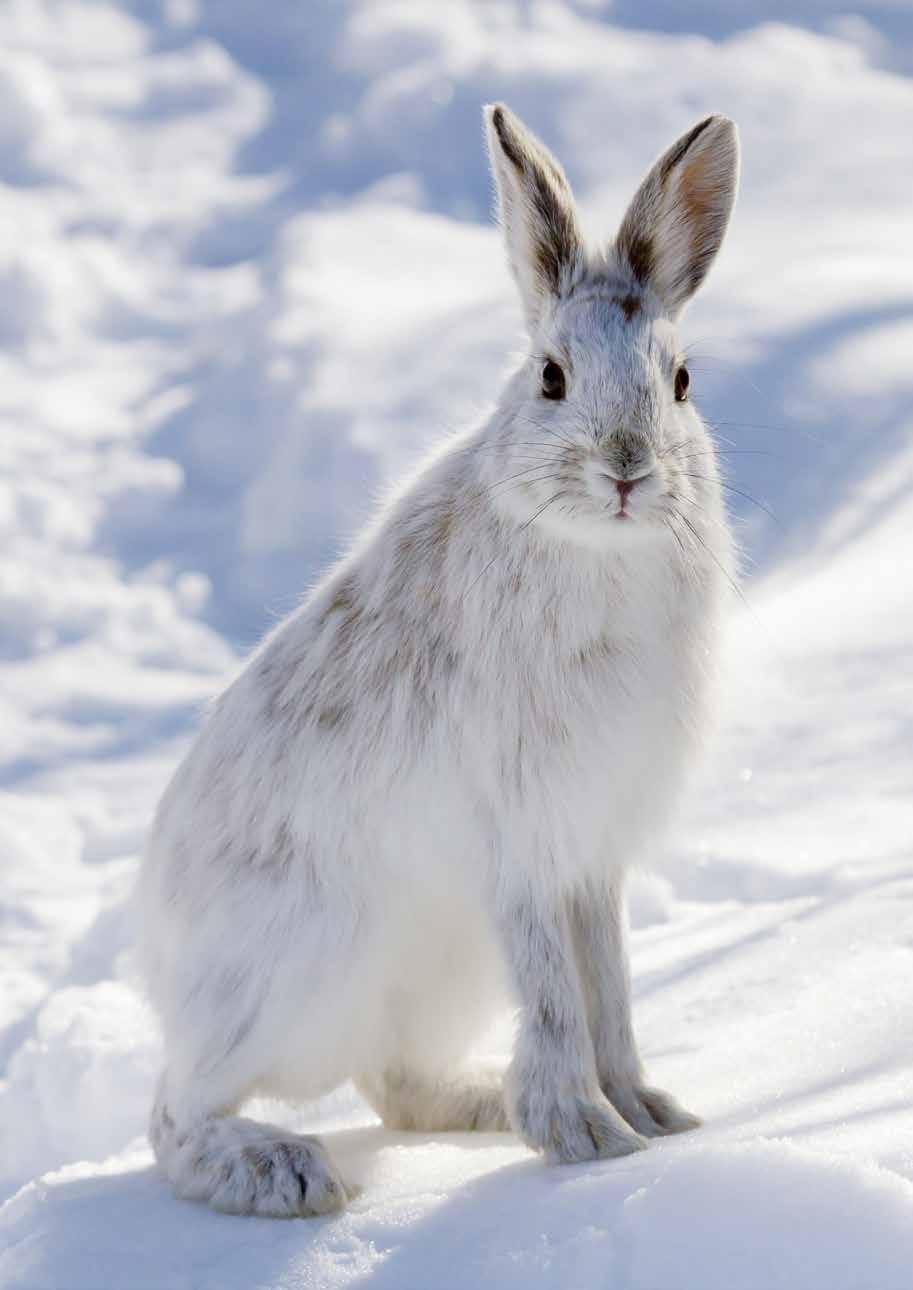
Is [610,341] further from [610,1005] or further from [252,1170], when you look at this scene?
[252,1170]

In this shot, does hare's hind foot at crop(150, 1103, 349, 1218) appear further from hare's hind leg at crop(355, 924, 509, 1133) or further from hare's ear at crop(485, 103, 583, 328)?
hare's ear at crop(485, 103, 583, 328)

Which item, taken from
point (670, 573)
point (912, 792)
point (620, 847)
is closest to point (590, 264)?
point (670, 573)

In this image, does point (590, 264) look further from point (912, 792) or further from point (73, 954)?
point (73, 954)

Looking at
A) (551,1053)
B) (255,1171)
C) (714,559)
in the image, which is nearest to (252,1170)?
(255,1171)

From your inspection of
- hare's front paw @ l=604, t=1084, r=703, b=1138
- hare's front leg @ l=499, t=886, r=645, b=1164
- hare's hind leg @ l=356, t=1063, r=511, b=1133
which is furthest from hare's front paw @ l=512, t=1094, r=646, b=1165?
hare's hind leg @ l=356, t=1063, r=511, b=1133

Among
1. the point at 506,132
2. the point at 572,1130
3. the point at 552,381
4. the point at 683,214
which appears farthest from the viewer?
the point at 683,214

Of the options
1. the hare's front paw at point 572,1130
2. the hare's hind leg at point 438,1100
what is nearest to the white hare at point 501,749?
the hare's front paw at point 572,1130

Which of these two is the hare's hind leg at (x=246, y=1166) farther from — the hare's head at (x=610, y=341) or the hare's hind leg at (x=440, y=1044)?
the hare's head at (x=610, y=341)
